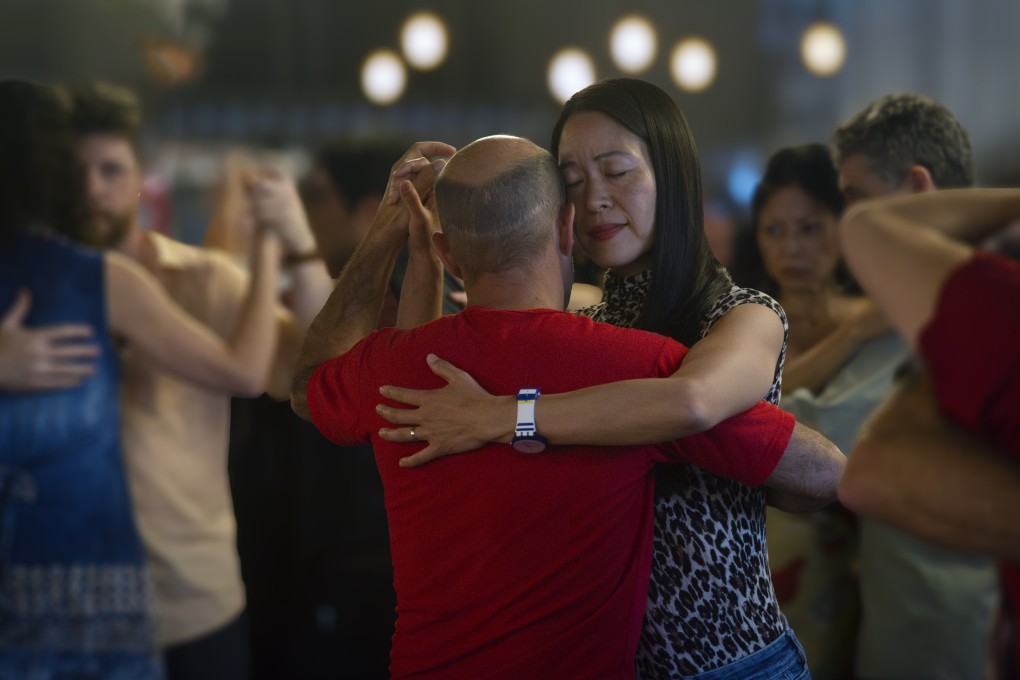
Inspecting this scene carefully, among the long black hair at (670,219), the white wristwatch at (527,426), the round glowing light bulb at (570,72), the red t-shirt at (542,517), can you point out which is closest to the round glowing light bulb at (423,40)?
the round glowing light bulb at (570,72)

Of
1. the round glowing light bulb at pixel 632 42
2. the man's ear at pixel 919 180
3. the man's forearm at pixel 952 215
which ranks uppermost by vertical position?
the round glowing light bulb at pixel 632 42

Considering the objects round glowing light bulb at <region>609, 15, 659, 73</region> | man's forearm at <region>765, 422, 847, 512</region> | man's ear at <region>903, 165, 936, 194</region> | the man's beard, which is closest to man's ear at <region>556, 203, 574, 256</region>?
man's forearm at <region>765, 422, 847, 512</region>

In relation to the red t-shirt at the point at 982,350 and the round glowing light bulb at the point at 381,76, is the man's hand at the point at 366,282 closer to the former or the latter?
the red t-shirt at the point at 982,350

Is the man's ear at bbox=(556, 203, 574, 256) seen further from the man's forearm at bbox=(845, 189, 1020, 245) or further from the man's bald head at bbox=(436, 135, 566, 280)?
the man's forearm at bbox=(845, 189, 1020, 245)

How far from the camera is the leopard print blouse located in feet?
4.64

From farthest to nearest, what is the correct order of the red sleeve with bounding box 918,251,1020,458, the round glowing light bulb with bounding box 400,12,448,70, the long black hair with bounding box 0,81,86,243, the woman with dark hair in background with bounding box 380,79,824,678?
the round glowing light bulb with bounding box 400,12,448,70
the long black hair with bounding box 0,81,86,243
the woman with dark hair in background with bounding box 380,79,824,678
the red sleeve with bounding box 918,251,1020,458

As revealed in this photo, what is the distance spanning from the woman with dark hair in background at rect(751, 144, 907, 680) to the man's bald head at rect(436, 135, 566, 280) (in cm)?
109

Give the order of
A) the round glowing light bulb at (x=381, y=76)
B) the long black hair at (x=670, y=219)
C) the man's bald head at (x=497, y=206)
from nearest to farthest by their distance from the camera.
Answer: the man's bald head at (x=497, y=206), the long black hair at (x=670, y=219), the round glowing light bulb at (x=381, y=76)

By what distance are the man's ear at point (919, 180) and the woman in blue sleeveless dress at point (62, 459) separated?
1.48m

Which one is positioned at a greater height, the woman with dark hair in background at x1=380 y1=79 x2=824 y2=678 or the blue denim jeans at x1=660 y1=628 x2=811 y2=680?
the woman with dark hair in background at x1=380 y1=79 x2=824 y2=678

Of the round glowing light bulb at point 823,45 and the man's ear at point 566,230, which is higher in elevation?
the round glowing light bulb at point 823,45

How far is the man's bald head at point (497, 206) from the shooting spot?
135 centimetres

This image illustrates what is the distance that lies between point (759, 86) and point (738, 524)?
7.72 m

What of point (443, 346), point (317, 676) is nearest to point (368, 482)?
point (317, 676)
